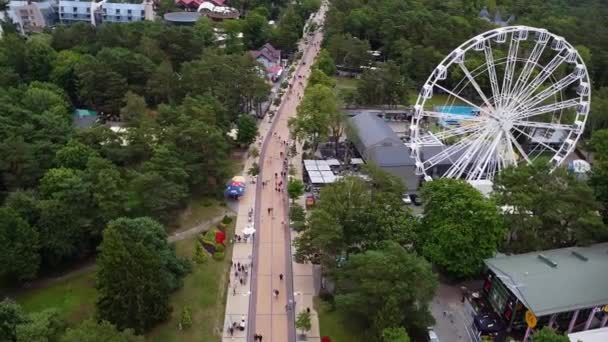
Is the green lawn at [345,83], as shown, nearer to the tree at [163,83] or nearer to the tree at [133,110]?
the tree at [163,83]

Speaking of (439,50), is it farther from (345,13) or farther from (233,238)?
(233,238)

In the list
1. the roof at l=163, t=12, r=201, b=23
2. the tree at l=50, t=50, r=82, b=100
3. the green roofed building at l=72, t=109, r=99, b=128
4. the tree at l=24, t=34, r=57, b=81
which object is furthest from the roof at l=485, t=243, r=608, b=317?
the roof at l=163, t=12, r=201, b=23

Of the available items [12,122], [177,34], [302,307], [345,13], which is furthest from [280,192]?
[345,13]

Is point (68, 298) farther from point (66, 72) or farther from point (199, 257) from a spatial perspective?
point (66, 72)

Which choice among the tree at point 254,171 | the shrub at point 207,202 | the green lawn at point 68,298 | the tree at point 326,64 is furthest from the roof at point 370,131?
the green lawn at point 68,298

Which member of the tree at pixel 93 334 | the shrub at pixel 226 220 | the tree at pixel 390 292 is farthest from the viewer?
the shrub at pixel 226 220

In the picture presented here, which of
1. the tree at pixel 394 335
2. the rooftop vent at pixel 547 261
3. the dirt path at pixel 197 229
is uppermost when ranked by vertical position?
the rooftop vent at pixel 547 261

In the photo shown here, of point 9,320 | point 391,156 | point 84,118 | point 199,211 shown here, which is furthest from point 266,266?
point 84,118
